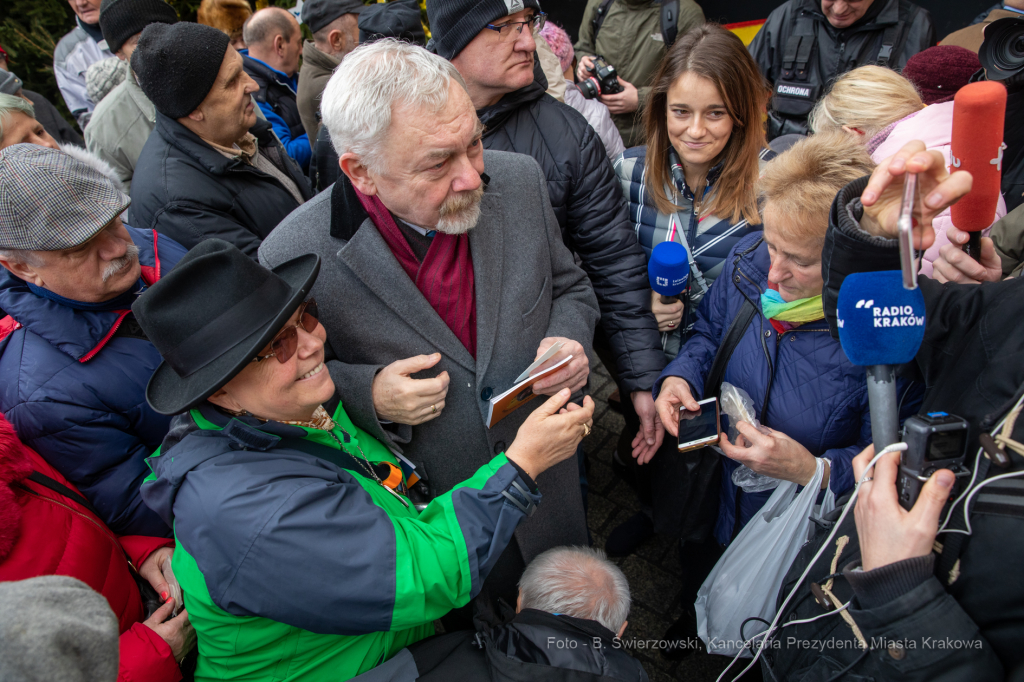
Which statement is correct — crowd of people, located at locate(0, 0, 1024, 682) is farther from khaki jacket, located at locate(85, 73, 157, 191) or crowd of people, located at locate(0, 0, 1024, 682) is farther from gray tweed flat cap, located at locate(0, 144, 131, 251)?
khaki jacket, located at locate(85, 73, 157, 191)

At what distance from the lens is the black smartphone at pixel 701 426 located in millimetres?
2109

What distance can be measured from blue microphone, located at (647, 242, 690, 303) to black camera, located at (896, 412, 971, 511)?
1.31 meters

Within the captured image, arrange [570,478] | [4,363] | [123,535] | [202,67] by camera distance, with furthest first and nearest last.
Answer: [202,67]
[570,478]
[123,535]
[4,363]

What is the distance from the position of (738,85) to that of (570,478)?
1.85 metres

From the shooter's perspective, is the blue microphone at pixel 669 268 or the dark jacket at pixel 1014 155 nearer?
the blue microphone at pixel 669 268

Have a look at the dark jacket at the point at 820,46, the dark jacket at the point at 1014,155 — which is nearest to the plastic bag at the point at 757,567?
the dark jacket at the point at 1014,155

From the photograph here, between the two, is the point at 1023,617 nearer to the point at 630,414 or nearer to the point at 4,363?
the point at 630,414

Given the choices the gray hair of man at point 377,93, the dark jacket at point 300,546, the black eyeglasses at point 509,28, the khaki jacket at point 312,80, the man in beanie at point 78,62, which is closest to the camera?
the dark jacket at point 300,546

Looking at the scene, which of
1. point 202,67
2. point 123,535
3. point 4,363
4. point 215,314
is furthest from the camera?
point 202,67

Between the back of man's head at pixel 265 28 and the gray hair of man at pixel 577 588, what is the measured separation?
4872mm

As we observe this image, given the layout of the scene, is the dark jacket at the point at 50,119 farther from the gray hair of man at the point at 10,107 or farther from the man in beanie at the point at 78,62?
the gray hair of man at the point at 10,107

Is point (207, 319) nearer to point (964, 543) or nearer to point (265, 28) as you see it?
point (964, 543)

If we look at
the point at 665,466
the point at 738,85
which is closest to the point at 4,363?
Answer: the point at 665,466

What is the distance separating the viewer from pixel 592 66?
4.08 meters
